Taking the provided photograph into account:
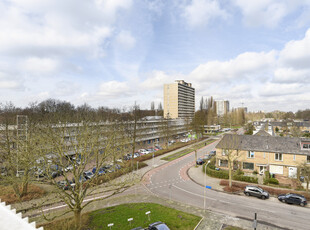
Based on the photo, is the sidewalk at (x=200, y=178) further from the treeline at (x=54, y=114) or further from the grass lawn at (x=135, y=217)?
the treeline at (x=54, y=114)

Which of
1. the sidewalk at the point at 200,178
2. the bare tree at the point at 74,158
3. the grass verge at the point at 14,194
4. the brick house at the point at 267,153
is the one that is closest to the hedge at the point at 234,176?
the sidewalk at the point at 200,178

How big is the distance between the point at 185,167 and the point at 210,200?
1531cm

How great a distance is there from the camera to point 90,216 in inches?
737

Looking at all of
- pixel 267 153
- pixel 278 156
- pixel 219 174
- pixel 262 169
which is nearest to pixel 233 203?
pixel 219 174

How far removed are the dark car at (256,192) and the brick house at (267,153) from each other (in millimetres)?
6583

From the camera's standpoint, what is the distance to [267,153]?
3316 cm

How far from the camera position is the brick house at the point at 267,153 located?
31.1 meters

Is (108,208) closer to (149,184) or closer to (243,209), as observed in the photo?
(149,184)

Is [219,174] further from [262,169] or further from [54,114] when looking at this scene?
[54,114]

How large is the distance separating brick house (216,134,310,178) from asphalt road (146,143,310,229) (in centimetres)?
838

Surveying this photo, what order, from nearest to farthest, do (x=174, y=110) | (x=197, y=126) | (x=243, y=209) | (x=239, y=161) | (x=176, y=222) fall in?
(x=176, y=222) → (x=243, y=209) → (x=239, y=161) → (x=197, y=126) → (x=174, y=110)

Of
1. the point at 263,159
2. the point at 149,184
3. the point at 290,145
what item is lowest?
the point at 149,184

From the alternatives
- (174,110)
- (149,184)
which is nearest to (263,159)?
(149,184)

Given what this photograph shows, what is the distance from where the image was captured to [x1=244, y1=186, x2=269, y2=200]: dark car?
76.1 feet
